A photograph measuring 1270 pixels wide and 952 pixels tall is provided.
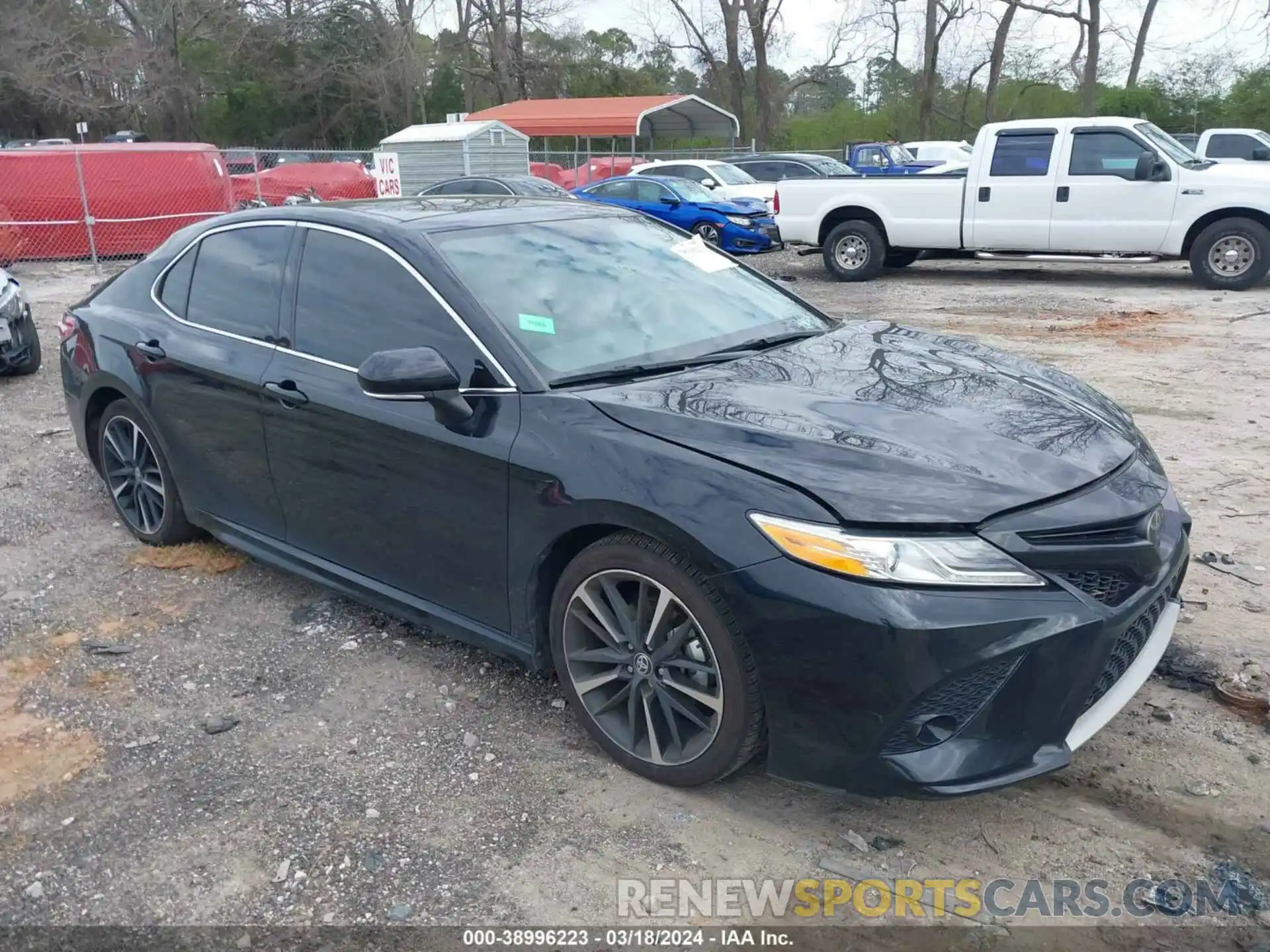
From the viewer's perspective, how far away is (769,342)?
12.5 ft

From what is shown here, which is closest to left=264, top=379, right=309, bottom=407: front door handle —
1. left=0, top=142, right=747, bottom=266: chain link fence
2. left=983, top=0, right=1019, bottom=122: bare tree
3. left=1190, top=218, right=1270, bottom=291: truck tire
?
left=1190, top=218, right=1270, bottom=291: truck tire

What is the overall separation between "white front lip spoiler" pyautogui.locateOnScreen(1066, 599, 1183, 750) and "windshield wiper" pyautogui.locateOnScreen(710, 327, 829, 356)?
60.4 inches

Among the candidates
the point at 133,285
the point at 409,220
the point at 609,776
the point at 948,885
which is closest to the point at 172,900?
the point at 609,776

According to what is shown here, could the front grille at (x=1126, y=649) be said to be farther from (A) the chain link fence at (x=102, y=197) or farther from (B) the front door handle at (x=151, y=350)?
(A) the chain link fence at (x=102, y=197)

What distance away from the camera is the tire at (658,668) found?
9.16ft

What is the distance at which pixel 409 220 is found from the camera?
381cm

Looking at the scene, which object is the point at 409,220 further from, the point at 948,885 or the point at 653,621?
the point at 948,885

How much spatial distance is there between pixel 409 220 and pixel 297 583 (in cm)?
176

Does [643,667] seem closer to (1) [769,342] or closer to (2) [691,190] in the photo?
(1) [769,342]

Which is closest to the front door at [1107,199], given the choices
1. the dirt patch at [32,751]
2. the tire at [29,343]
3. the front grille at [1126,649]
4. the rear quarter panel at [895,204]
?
the rear quarter panel at [895,204]

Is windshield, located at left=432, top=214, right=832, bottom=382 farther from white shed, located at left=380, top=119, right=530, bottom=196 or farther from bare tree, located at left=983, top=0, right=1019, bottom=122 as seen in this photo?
bare tree, located at left=983, top=0, right=1019, bottom=122

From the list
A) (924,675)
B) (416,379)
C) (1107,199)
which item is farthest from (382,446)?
(1107,199)

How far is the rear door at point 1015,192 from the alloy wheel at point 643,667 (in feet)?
38.4

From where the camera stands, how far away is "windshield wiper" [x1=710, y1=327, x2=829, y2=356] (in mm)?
3660
